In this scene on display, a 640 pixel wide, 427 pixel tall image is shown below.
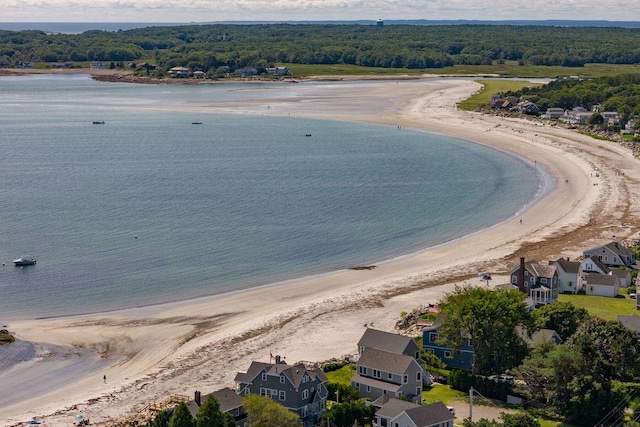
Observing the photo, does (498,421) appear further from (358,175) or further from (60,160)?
(60,160)

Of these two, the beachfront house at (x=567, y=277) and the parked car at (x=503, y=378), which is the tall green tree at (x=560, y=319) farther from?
the beachfront house at (x=567, y=277)

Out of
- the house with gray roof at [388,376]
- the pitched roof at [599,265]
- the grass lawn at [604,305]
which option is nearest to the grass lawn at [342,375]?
the house with gray roof at [388,376]

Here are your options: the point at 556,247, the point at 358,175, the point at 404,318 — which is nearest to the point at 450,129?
the point at 358,175

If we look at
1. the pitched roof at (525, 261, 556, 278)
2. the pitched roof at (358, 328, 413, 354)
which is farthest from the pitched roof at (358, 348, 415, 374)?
the pitched roof at (525, 261, 556, 278)

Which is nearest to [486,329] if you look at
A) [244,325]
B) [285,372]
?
[285,372]

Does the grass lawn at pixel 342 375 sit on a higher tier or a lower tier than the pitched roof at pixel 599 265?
lower

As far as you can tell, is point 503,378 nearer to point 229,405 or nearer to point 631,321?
point 631,321

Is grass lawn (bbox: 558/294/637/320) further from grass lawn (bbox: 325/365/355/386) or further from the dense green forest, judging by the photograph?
the dense green forest
